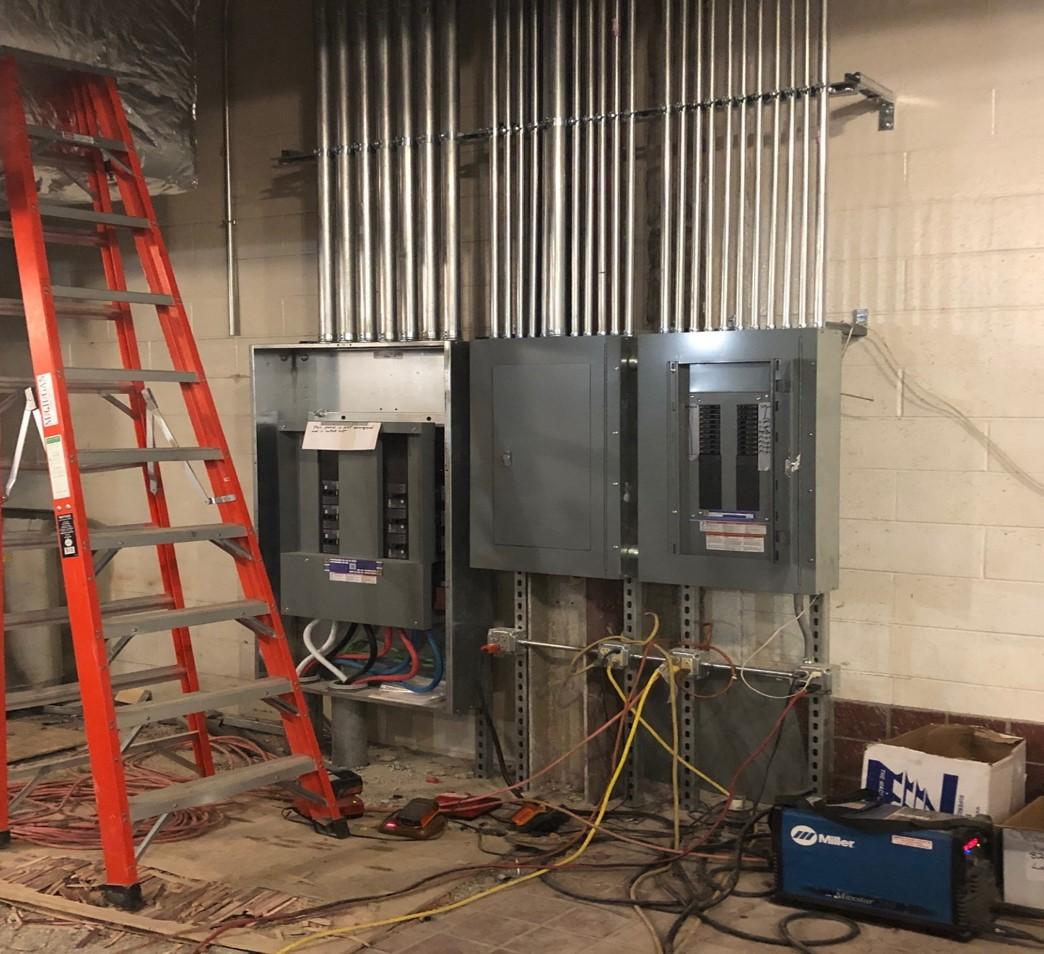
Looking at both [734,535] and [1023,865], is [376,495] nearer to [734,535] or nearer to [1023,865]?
[734,535]

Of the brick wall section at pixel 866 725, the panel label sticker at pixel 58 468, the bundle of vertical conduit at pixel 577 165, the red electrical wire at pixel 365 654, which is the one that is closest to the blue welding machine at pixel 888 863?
the brick wall section at pixel 866 725

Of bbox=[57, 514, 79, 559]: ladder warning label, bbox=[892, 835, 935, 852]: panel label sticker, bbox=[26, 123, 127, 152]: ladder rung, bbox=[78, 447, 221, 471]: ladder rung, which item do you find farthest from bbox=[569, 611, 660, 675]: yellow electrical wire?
bbox=[26, 123, 127, 152]: ladder rung

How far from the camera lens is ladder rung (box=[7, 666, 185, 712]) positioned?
375 cm

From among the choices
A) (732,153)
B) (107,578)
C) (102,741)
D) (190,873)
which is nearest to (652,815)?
(190,873)

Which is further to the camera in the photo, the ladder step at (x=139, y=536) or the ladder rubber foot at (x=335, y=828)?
the ladder rubber foot at (x=335, y=828)

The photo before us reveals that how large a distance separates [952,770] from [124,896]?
2154 mm

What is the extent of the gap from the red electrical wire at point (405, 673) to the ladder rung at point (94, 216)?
1.64 m

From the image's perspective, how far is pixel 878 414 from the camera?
12.1 feet

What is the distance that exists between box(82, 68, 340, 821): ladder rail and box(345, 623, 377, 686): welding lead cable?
2.20ft

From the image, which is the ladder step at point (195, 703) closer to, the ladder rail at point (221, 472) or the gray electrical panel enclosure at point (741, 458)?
the ladder rail at point (221, 472)

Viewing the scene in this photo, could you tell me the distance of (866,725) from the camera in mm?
3756

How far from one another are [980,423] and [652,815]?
1543 millimetres

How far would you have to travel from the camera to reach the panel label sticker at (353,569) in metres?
4.28

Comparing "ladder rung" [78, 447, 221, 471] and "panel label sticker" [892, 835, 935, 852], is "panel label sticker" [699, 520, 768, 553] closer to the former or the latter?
"panel label sticker" [892, 835, 935, 852]
